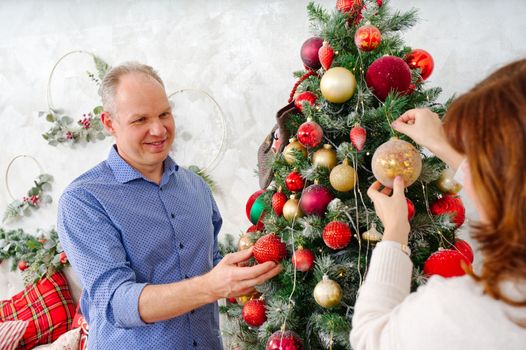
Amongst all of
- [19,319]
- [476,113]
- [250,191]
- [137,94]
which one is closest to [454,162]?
[476,113]

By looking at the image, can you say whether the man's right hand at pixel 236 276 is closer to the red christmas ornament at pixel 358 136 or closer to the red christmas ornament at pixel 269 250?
the red christmas ornament at pixel 269 250

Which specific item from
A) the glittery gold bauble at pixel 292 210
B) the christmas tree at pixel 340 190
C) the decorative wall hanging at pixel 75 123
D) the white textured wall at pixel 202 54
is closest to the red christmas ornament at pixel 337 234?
the christmas tree at pixel 340 190

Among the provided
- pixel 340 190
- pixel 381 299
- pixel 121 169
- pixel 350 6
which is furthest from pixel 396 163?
pixel 121 169

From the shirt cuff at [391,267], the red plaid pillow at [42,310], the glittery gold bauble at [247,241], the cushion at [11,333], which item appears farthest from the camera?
the red plaid pillow at [42,310]

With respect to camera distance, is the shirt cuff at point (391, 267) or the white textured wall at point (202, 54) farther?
the white textured wall at point (202, 54)

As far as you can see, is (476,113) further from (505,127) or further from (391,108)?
(391,108)

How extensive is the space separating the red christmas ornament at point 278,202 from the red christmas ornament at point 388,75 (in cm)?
39

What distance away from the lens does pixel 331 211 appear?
3.80 ft

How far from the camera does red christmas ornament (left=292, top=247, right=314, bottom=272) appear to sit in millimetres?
1145

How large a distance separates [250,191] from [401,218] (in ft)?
5.83

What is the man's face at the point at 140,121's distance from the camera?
1438mm

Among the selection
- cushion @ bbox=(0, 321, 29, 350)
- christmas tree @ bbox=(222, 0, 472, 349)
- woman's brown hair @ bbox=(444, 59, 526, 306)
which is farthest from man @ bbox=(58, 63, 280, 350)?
cushion @ bbox=(0, 321, 29, 350)

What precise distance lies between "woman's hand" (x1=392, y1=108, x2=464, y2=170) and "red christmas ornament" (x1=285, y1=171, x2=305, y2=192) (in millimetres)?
310

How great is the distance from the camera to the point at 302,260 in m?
1.14
